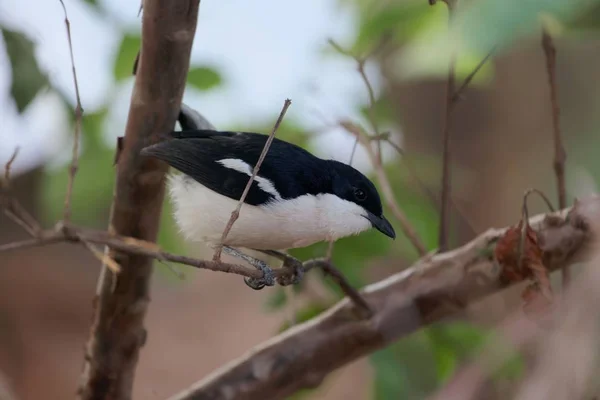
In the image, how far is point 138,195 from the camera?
1.27 m

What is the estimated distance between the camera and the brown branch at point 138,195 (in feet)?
3.63

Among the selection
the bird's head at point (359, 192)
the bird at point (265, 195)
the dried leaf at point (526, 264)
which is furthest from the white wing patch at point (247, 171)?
the dried leaf at point (526, 264)

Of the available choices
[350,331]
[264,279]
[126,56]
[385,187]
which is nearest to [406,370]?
[350,331]

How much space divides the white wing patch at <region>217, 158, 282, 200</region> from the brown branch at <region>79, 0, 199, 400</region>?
15 cm

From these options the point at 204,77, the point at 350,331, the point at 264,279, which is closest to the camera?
the point at 264,279

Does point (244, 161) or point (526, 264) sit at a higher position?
point (244, 161)

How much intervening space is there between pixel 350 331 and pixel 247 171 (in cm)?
47

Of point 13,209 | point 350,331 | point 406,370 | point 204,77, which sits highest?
point 204,77

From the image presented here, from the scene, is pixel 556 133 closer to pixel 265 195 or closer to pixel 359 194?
pixel 359 194

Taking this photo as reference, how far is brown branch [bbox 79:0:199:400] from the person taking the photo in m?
1.11

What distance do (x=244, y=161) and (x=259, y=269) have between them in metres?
0.18

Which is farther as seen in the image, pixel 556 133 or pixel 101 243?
pixel 556 133

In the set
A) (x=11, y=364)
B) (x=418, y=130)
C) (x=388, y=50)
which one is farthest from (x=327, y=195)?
(x=11, y=364)

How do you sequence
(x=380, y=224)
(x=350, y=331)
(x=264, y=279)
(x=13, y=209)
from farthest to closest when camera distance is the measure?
(x=350, y=331), (x=380, y=224), (x=264, y=279), (x=13, y=209)
